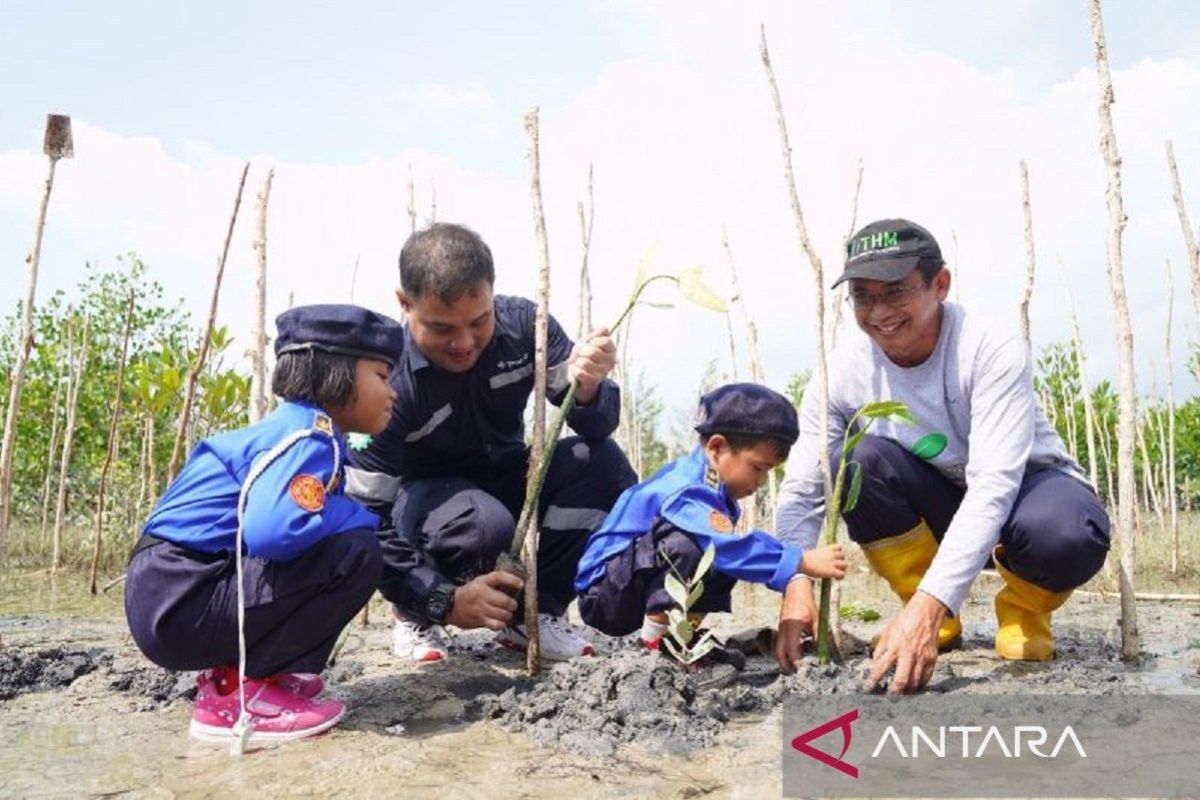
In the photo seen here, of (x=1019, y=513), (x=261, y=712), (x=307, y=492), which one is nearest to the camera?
(x=307, y=492)

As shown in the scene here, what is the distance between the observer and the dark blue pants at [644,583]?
2.86 metres

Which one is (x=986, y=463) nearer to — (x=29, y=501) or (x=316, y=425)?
(x=316, y=425)

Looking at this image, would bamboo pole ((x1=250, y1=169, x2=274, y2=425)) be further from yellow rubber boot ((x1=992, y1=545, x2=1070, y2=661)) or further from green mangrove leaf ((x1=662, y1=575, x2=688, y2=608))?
yellow rubber boot ((x1=992, y1=545, x2=1070, y2=661))

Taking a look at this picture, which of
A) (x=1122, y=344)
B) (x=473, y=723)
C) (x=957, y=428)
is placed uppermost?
(x=1122, y=344)

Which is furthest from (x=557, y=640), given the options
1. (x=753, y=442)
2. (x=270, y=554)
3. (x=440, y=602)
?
(x=270, y=554)

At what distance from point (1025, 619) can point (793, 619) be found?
87 centimetres

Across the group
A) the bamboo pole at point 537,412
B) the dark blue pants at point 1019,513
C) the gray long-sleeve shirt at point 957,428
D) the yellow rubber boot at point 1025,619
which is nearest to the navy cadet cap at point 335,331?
the bamboo pole at point 537,412

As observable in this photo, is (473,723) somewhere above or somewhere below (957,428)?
below

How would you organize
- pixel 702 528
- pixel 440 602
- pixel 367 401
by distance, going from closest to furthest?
pixel 367 401 → pixel 440 602 → pixel 702 528

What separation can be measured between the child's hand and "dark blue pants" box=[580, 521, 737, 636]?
1.00ft

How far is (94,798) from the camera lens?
180 centimetres

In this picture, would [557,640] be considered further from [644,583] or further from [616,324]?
[616,324]

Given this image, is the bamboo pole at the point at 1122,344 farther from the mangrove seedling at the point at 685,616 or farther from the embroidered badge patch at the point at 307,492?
the embroidered badge patch at the point at 307,492

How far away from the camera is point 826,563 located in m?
2.67
